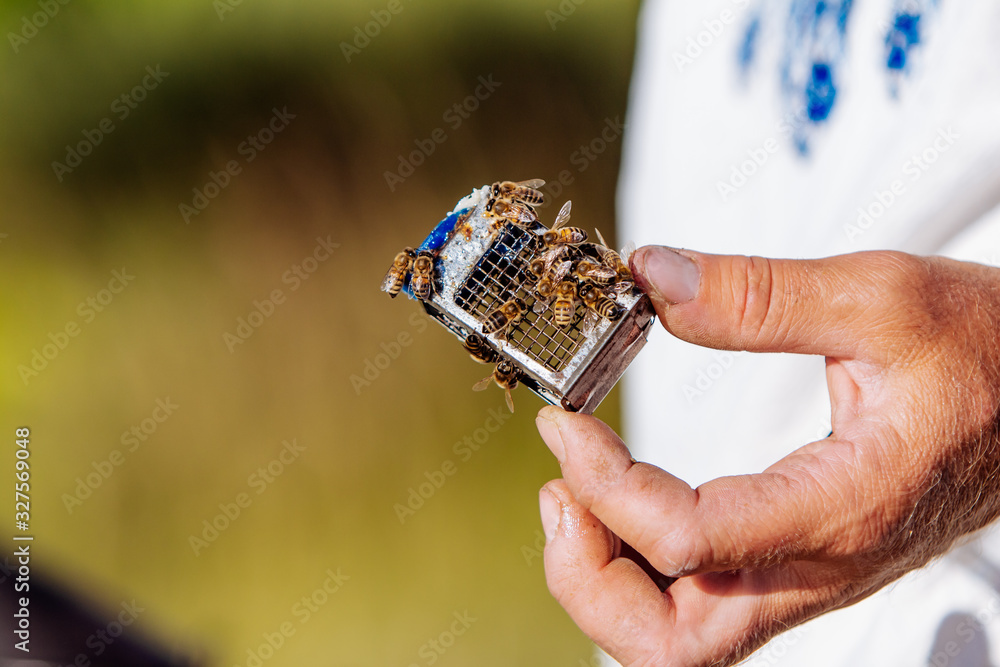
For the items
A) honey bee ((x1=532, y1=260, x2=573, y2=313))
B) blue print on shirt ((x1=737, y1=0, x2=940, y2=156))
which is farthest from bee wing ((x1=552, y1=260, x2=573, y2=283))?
blue print on shirt ((x1=737, y1=0, x2=940, y2=156))

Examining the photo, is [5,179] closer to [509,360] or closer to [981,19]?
[509,360]

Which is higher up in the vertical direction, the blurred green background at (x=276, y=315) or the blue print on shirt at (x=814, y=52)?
the blue print on shirt at (x=814, y=52)

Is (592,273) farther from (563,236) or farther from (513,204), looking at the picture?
(513,204)

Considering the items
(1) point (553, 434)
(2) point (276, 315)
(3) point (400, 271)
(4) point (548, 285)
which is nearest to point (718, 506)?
(1) point (553, 434)

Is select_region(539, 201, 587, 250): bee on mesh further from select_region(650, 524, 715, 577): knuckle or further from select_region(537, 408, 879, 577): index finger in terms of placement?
select_region(650, 524, 715, 577): knuckle

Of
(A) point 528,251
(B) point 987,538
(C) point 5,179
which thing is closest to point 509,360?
(A) point 528,251

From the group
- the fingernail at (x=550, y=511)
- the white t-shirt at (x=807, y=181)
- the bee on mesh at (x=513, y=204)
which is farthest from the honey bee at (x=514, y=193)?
the white t-shirt at (x=807, y=181)

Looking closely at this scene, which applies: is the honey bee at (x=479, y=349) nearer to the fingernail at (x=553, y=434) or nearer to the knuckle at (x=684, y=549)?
the fingernail at (x=553, y=434)
